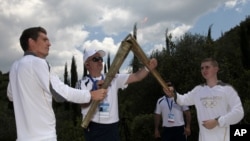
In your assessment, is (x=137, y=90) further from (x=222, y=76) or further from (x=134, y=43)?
(x=134, y=43)

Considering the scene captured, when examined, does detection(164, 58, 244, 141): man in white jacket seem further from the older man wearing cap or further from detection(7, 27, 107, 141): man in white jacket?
detection(7, 27, 107, 141): man in white jacket

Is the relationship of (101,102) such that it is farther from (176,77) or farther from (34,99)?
(176,77)

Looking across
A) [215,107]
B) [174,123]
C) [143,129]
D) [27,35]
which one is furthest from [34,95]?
[143,129]

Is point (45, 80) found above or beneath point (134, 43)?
beneath

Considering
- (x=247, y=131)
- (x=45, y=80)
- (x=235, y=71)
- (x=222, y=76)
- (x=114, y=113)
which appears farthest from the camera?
(x=235, y=71)

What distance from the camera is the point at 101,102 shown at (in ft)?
17.7

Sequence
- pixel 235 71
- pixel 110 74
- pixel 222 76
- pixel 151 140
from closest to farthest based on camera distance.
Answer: pixel 110 74 < pixel 151 140 < pixel 222 76 < pixel 235 71

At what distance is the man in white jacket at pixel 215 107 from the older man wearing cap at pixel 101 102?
90cm

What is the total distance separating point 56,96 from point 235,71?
84.3ft

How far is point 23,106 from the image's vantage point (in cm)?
382

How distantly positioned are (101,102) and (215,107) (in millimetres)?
1663

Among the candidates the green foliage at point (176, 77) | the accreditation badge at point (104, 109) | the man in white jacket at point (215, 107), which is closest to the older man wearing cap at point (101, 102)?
the accreditation badge at point (104, 109)

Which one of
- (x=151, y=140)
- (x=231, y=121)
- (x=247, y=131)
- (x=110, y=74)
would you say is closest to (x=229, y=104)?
(x=231, y=121)

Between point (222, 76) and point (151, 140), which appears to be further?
point (222, 76)
